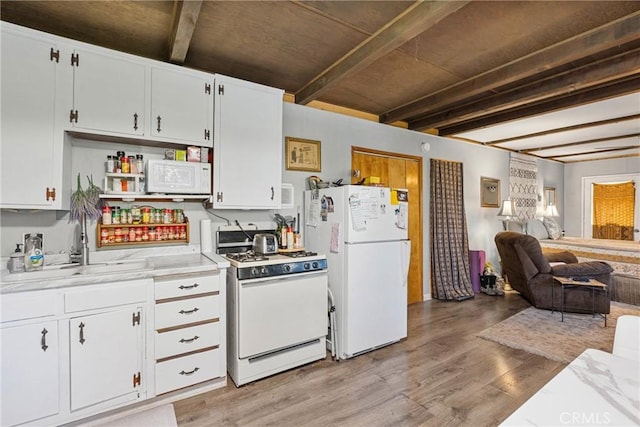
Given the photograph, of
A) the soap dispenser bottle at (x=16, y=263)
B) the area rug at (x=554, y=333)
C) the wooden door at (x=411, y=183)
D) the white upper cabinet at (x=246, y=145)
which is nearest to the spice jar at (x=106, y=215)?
the soap dispenser bottle at (x=16, y=263)

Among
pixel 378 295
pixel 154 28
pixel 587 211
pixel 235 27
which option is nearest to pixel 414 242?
pixel 378 295

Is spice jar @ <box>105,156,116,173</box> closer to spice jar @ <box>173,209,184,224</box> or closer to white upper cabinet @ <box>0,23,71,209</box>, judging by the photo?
white upper cabinet @ <box>0,23,71,209</box>

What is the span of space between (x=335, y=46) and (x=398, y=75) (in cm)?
82

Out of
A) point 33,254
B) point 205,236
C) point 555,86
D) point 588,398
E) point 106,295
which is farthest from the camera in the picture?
point 555,86

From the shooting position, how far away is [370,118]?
162 inches

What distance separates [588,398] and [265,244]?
2276 mm

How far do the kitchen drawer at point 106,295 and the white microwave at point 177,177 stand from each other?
75 centimetres

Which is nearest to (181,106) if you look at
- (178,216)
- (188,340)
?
(178,216)

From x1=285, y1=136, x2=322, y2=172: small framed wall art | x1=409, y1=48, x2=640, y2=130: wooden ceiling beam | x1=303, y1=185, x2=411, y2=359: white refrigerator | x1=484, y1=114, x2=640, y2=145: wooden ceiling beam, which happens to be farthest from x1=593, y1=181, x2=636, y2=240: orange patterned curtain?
x1=285, y1=136, x2=322, y2=172: small framed wall art

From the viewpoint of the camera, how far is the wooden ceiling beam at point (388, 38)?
1.83 metres

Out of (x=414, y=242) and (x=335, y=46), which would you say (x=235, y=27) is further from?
(x=414, y=242)

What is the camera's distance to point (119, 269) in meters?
2.22

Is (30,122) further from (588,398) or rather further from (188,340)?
(588,398)

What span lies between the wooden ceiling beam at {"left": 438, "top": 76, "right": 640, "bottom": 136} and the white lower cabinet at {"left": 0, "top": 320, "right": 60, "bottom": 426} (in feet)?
16.0
